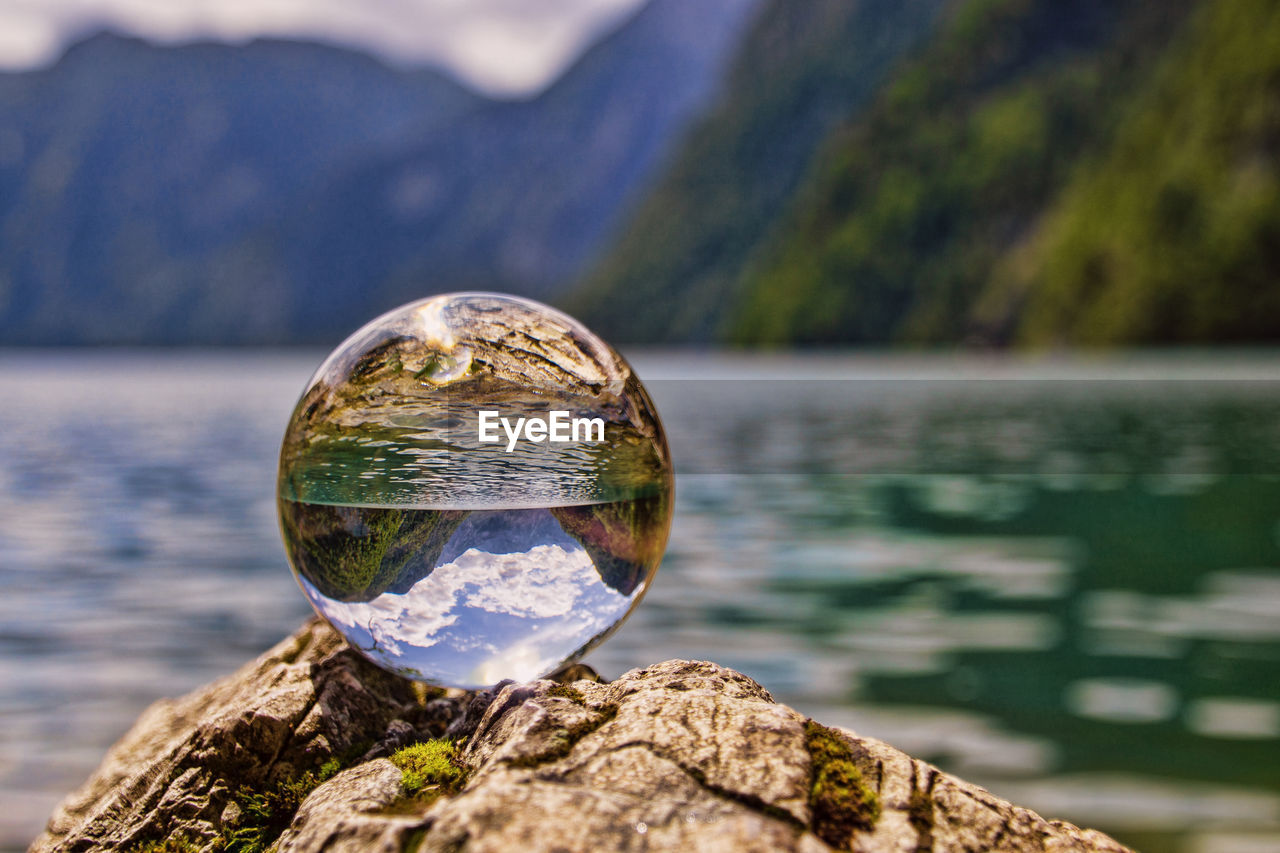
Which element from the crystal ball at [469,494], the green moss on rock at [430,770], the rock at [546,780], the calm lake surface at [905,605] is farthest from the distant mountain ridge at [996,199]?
the green moss on rock at [430,770]

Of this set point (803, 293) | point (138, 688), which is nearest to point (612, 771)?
point (138, 688)

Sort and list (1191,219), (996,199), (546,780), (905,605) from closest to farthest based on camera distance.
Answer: (546,780), (905,605), (1191,219), (996,199)

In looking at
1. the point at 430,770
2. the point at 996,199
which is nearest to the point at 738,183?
the point at 996,199

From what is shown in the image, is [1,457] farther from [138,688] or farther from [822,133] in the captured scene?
[822,133]

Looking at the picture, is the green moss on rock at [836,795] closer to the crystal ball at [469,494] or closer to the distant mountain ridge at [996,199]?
the crystal ball at [469,494]

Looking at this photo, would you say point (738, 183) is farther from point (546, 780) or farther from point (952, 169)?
point (546, 780)
